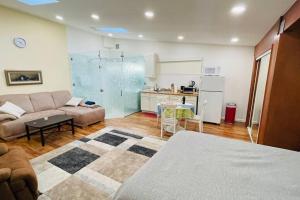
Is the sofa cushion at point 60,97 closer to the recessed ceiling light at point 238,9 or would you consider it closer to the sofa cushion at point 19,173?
the sofa cushion at point 19,173

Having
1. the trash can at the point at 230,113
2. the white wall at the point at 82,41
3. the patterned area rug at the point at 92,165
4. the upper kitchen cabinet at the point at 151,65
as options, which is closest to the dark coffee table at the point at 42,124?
the patterned area rug at the point at 92,165

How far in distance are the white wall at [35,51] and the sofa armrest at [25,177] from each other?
9.74 feet

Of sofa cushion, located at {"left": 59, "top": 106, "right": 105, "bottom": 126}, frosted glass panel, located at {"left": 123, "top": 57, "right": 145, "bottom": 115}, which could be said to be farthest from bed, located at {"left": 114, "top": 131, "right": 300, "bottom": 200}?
frosted glass panel, located at {"left": 123, "top": 57, "right": 145, "bottom": 115}

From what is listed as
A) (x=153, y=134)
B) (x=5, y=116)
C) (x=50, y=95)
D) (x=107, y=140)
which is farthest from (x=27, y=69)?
(x=153, y=134)

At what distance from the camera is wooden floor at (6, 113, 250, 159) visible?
3049mm

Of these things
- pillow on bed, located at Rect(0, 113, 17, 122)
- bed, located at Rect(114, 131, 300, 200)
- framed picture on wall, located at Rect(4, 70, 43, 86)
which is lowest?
pillow on bed, located at Rect(0, 113, 17, 122)

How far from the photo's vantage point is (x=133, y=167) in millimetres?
2436

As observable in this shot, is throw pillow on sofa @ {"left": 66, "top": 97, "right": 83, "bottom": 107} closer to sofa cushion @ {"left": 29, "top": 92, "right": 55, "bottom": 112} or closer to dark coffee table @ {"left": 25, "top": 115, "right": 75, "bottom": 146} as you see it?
sofa cushion @ {"left": 29, "top": 92, "right": 55, "bottom": 112}

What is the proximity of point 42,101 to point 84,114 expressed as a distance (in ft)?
4.12

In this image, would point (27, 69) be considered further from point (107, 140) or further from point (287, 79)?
point (287, 79)

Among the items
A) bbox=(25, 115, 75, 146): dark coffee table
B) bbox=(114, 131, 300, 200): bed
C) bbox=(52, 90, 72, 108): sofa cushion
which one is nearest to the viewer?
bbox=(114, 131, 300, 200): bed

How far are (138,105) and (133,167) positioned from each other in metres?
3.56

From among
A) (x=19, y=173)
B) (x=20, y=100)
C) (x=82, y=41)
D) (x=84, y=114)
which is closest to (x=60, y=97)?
(x=20, y=100)

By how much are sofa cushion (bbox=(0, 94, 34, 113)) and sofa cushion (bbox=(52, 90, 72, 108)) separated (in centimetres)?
63
